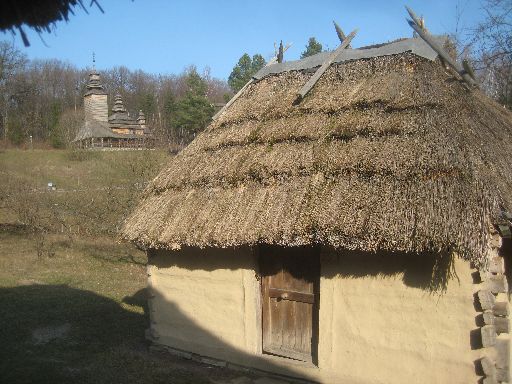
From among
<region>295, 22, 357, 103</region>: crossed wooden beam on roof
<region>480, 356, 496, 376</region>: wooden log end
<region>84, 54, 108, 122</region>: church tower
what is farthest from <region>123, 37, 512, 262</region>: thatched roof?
<region>84, 54, 108, 122</region>: church tower

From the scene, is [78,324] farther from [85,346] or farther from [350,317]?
[350,317]

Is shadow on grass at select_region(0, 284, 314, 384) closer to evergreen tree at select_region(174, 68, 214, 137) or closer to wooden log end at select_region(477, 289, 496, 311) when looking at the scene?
wooden log end at select_region(477, 289, 496, 311)

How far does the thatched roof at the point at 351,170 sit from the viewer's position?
18.7ft

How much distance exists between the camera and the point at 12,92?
5306 cm

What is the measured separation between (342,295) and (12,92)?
55.9 meters

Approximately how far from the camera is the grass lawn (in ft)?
24.6

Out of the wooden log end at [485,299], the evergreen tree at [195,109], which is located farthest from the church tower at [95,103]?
the wooden log end at [485,299]

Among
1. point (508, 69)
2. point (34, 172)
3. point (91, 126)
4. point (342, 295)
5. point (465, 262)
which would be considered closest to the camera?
point (465, 262)

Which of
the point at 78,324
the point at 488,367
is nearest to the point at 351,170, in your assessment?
the point at 488,367

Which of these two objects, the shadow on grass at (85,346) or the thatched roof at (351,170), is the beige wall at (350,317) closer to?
the shadow on grass at (85,346)

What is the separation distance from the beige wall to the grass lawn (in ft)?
2.16

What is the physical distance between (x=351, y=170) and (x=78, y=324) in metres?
7.01

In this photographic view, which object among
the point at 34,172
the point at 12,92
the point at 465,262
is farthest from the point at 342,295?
the point at 12,92

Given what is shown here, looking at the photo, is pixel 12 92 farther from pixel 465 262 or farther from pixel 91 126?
pixel 465 262
